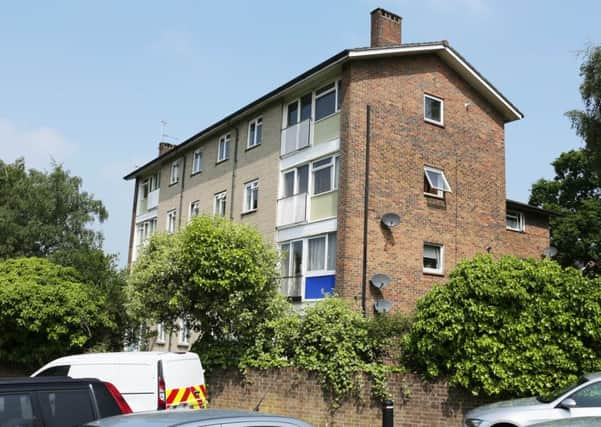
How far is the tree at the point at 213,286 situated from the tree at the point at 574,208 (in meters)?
24.1

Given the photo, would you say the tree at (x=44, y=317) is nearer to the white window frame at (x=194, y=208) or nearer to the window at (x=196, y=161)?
the white window frame at (x=194, y=208)

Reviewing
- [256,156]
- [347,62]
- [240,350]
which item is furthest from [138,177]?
[240,350]

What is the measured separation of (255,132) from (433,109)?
6.91m

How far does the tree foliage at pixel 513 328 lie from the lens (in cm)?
1200

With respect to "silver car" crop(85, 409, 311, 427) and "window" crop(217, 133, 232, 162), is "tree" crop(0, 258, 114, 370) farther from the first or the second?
"silver car" crop(85, 409, 311, 427)

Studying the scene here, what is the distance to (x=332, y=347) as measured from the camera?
14.4 meters

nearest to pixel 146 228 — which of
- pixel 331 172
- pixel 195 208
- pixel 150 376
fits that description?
pixel 195 208

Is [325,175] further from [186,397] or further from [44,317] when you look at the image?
[186,397]

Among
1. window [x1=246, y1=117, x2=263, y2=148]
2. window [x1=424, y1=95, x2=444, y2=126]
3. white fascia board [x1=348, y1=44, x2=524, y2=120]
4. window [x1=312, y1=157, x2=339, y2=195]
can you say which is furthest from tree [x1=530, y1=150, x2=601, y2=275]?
window [x1=312, y1=157, x2=339, y2=195]

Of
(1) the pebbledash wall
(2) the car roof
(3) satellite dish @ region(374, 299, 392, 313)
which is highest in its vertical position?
(3) satellite dish @ region(374, 299, 392, 313)

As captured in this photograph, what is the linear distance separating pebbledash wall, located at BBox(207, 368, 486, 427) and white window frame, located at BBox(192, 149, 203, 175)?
1534 cm

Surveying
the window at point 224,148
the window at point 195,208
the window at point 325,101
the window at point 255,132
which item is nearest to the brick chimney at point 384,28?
the window at point 325,101

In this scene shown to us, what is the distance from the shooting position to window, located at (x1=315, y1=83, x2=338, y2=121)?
22031 mm

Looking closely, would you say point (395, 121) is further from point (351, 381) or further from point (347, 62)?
point (351, 381)
